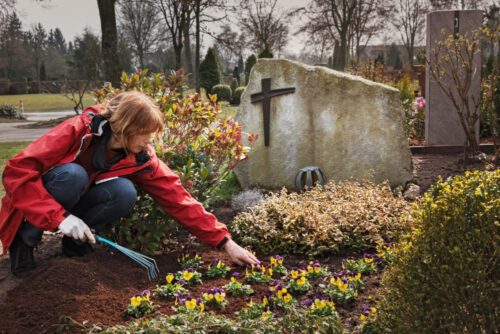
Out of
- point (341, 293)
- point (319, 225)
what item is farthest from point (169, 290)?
point (319, 225)

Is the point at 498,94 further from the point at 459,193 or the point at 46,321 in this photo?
the point at 46,321

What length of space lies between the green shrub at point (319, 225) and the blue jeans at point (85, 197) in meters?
1.00

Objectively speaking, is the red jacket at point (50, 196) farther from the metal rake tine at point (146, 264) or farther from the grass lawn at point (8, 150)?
the grass lawn at point (8, 150)

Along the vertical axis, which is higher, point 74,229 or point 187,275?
point 74,229

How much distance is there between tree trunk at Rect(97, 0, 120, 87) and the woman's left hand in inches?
449

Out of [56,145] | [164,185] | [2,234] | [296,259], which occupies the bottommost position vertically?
[296,259]

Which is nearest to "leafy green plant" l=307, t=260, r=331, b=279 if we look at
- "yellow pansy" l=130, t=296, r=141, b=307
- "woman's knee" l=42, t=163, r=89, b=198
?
"yellow pansy" l=130, t=296, r=141, b=307

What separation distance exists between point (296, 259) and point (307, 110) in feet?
8.13

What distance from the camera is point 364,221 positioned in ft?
12.8

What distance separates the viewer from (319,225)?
3.85 m

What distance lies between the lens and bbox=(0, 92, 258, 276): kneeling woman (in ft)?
9.61

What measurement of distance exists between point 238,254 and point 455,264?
1665mm

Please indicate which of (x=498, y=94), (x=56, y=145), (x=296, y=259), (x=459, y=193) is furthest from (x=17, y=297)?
(x=498, y=94)

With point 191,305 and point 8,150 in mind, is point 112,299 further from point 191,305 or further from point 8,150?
point 8,150
